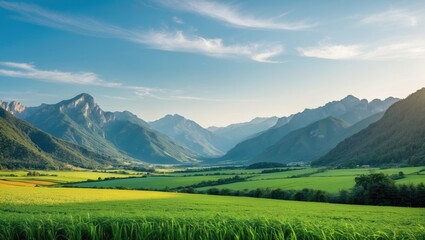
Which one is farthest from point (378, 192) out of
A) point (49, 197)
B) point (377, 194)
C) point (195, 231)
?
point (195, 231)

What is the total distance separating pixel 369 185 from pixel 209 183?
83.8 metres

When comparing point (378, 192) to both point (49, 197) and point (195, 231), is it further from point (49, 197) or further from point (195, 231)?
point (195, 231)

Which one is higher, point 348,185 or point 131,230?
point 131,230

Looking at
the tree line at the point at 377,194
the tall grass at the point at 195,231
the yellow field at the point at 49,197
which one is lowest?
the tree line at the point at 377,194

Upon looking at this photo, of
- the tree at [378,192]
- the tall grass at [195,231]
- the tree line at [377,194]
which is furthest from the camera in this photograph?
the tree at [378,192]

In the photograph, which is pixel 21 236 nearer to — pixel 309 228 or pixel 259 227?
pixel 259 227

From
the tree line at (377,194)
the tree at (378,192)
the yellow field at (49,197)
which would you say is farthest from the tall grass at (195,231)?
the tree line at (377,194)

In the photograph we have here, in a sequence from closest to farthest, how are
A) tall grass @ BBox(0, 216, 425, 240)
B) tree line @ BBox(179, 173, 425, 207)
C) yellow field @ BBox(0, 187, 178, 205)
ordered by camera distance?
tall grass @ BBox(0, 216, 425, 240) → yellow field @ BBox(0, 187, 178, 205) → tree line @ BBox(179, 173, 425, 207)

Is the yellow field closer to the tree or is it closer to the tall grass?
the tall grass

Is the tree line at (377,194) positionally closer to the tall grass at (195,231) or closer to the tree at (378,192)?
the tree at (378,192)

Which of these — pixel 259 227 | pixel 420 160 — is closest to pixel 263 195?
pixel 259 227

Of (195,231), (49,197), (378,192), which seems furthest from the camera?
(378,192)

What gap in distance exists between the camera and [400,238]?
12641 mm

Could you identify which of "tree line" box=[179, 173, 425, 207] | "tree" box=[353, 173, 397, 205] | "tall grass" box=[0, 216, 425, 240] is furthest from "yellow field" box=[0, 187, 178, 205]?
"tree" box=[353, 173, 397, 205]
